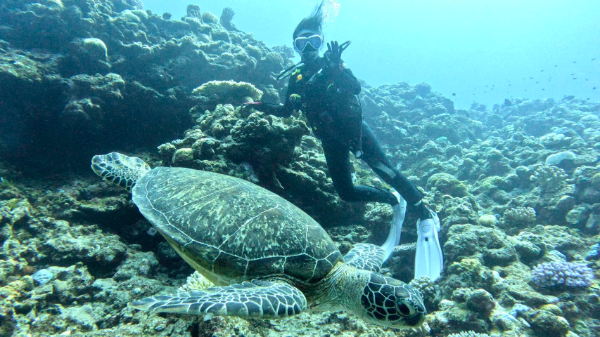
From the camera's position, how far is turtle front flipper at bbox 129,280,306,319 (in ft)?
5.42

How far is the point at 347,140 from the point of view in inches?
183

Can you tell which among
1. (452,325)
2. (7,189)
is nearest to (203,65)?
(7,189)

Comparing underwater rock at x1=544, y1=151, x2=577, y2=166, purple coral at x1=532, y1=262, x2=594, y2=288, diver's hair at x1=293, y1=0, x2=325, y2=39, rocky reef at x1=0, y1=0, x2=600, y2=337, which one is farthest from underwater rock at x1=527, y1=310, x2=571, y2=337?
underwater rock at x1=544, y1=151, x2=577, y2=166

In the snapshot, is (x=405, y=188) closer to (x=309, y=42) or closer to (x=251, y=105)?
(x=251, y=105)

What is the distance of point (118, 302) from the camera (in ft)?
9.34

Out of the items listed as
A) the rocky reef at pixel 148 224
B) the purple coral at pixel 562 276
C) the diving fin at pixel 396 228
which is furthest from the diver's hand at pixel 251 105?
the purple coral at pixel 562 276

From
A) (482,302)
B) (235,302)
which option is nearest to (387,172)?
(482,302)

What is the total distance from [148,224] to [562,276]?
6713mm

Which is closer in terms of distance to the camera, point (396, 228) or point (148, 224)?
point (148, 224)

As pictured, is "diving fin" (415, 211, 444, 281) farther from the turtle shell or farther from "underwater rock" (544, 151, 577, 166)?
"underwater rock" (544, 151, 577, 166)

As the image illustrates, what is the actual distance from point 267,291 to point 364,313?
3.55ft

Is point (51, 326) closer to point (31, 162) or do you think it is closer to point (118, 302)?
point (118, 302)

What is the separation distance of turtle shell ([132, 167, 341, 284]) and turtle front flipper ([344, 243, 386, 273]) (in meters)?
0.53

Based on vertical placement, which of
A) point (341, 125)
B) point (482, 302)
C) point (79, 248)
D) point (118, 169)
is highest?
point (341, 125)
